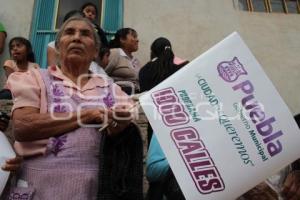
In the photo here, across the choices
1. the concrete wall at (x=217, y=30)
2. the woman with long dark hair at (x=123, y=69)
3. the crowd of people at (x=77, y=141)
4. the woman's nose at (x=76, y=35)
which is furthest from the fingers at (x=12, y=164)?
the concrete wall at (x=217, y=30)

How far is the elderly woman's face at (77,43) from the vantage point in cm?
213

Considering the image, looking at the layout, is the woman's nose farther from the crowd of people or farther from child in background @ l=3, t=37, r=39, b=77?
child in background @ l=3, t=37, r=39, b=77

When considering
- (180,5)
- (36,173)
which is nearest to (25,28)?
(180,5)

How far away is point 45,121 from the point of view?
1.80m

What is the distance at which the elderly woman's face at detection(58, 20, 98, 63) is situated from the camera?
213cm

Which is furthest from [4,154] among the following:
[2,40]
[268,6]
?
[268,6]

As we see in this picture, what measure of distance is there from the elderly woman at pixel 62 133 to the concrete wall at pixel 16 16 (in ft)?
12.2

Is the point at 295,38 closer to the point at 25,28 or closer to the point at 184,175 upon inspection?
the point at 25,28

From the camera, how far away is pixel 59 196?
5.62ft

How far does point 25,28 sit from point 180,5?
213 cm

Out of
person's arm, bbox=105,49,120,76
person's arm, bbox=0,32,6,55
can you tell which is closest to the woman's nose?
person's arm, bbox=105,49,120,76

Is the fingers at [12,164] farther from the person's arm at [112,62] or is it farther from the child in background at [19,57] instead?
the child in background at [19,57]

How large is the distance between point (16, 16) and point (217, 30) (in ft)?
8.92

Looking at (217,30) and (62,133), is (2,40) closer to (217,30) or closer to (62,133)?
(217,30)
